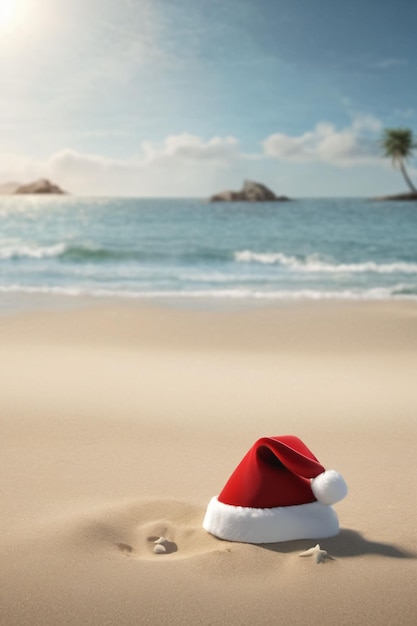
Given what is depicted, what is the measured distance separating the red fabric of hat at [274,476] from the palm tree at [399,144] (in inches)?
2311

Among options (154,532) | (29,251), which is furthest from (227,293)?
(29,251)

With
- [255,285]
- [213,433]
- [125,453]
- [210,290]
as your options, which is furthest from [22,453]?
[255,285]

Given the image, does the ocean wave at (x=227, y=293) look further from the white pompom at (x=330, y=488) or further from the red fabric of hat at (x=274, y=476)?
the white pompom at (x=330, y=488)

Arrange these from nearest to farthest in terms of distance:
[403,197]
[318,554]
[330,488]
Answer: [318,554] < [330,488] < [403,197]

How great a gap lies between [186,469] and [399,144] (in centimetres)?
5890

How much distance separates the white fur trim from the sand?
0.04m

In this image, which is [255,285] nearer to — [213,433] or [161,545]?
[213,433]

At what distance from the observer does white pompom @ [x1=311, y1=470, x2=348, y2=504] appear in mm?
2758

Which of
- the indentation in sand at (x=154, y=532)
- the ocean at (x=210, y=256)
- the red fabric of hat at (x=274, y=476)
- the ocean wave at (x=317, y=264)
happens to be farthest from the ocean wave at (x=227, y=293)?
the red fabric of hat at (x=274, y=476)

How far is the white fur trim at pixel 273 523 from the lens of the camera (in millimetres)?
2785

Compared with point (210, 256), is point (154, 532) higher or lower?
lower

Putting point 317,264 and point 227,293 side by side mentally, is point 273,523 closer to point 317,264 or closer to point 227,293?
point 227,293

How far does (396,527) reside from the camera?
3016mm

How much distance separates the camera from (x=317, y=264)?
20312 millimetres
